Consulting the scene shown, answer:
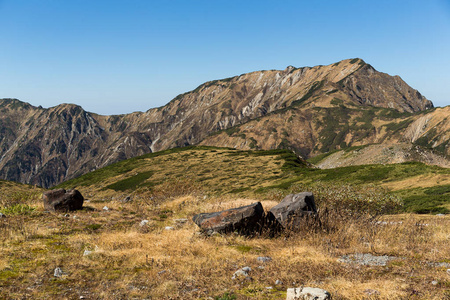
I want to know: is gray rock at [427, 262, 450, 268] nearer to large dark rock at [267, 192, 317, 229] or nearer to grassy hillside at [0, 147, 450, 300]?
grassy hillside at [0, 147, 450, 300]

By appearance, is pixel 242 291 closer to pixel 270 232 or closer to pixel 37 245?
pixel 270 232

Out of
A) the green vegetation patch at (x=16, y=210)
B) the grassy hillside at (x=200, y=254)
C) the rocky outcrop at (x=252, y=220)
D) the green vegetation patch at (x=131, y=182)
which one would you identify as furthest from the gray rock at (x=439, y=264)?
the green vegetation patch at (x=131, y=182)

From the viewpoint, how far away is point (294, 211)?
14.3m

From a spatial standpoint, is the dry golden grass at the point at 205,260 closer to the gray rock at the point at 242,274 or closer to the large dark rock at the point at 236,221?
the gray rock at the point at 242,274

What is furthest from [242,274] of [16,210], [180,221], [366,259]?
[16,210]

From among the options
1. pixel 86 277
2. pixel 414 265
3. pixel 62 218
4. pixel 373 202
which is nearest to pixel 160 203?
pixel 62 218

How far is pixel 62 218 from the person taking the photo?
16.6 meters

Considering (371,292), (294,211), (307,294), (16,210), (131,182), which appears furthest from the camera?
(131,182)

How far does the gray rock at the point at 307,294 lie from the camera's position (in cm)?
679

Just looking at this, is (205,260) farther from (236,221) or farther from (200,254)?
(236,221)

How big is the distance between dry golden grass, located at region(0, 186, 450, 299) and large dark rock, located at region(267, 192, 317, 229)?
2.30 ft

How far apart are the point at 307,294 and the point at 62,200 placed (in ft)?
58.1

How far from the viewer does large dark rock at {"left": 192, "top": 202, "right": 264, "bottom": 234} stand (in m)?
13.2

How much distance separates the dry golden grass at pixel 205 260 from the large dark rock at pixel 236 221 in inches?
18.8
